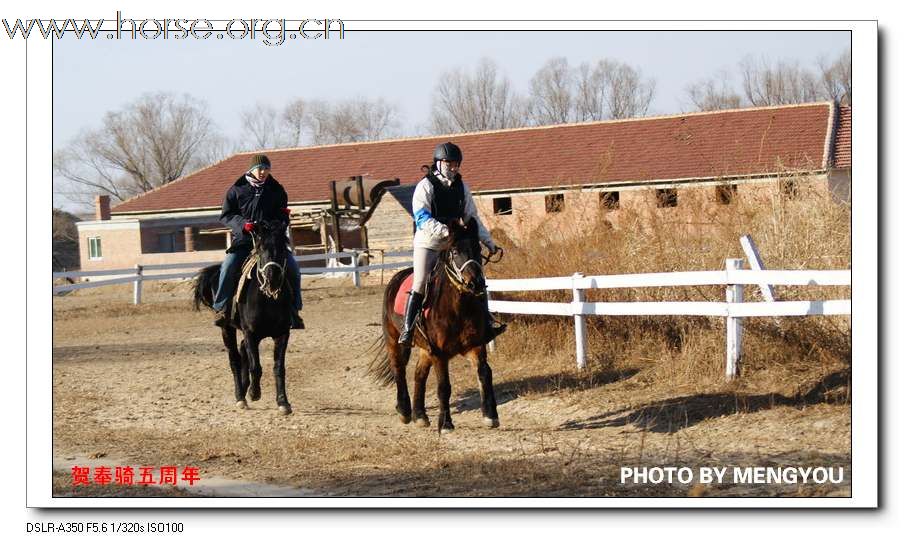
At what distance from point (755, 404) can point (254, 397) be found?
599 cm

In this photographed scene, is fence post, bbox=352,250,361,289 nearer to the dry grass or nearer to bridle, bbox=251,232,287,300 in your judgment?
the dry grass

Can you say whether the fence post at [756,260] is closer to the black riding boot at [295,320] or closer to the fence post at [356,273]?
the black riding boot at [295,320]

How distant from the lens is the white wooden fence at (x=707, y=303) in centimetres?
1074

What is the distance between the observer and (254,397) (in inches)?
539

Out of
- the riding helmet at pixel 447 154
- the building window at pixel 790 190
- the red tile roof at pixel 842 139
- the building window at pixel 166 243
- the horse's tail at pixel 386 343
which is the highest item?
the red tile roof at pixel 842 139

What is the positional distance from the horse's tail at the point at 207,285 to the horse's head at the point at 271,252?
1838mm

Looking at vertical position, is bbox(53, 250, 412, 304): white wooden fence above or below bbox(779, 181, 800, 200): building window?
below

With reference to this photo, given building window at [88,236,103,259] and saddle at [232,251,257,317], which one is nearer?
saddle at [232,251,257,317]

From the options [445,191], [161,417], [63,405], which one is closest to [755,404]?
[445,191]

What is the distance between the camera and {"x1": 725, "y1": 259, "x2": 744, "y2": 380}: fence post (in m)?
11.9

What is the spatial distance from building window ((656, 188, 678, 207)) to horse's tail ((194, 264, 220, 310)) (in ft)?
21.0

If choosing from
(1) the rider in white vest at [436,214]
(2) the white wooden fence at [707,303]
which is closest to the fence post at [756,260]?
(2) the white wooden fence at [707,303]

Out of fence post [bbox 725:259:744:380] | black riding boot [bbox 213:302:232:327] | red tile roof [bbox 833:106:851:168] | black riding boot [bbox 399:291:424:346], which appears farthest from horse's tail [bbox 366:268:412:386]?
red tile roof [bbox 833:106:851:168]
